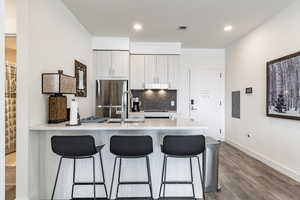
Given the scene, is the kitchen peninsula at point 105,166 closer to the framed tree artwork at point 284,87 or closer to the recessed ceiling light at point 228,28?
the framed tree artwork at point 284,87

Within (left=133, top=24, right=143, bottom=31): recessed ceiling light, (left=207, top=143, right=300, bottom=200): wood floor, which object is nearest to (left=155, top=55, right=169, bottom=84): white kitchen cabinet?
(left=133, top=24, right=143, bottom=31): recessed ceiling light

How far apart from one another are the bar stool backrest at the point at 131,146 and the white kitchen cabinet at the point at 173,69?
3530mm

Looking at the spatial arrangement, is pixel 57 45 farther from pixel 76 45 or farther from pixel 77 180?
pixel 77 180

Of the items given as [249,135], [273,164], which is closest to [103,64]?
[249,135]

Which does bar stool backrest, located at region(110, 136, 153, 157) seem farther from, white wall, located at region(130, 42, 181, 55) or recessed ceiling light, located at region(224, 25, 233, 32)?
white wall, located at region(130, 42, 181, 55)

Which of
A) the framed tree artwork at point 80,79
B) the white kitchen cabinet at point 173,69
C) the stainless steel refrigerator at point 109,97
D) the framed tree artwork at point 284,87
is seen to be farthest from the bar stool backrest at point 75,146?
the white kitchen cabinet at point 173,69

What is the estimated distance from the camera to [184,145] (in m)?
2.23

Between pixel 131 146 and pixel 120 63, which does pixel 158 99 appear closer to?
pixel 120 63

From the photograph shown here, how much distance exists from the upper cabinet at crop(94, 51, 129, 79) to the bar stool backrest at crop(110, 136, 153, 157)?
10.6 ft

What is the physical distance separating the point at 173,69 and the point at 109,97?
1881mm

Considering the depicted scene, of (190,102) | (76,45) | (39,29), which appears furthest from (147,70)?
(39,29)

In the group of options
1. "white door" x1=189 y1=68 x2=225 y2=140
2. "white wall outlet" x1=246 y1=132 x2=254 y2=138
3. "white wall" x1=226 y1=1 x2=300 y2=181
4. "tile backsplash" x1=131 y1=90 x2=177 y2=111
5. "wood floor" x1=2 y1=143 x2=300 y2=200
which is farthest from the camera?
"white door" x1=189 y1=68 x2=225 y2=140

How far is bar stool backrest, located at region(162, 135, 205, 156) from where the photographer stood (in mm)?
2230

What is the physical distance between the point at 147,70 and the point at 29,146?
3.76 meters
